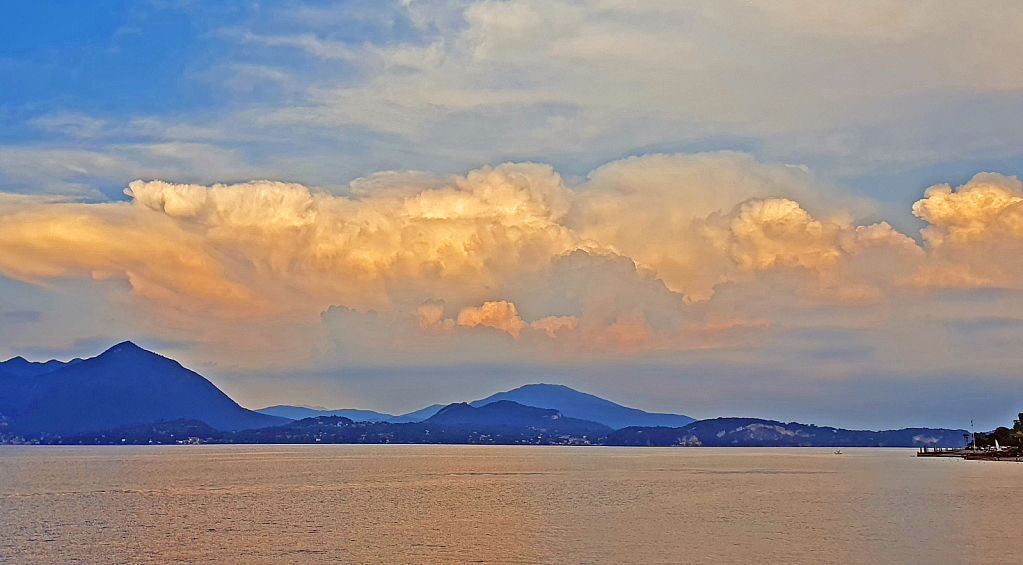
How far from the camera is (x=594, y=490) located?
14712 cm

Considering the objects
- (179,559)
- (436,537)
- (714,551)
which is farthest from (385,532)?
(714,551)

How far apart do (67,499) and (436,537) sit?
73.7 metres

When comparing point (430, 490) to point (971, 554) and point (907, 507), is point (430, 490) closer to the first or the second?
point (907, 507)

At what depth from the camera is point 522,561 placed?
2689 inches

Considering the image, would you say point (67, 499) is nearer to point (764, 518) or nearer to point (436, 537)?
point (436, 537)

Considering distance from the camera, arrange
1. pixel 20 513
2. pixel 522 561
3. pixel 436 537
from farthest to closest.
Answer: pixel 20 513 < pixel 436 537 < pixel 522 561

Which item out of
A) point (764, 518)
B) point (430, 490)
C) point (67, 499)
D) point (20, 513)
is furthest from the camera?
point (430, 490)

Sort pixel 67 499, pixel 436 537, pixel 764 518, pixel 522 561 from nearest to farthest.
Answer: pixel 522 561, pixel 436 537, pixel 764 518, pixel 67 499

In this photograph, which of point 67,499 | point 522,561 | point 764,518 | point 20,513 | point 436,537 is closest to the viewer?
point 522,561

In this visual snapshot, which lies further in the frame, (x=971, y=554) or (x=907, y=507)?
(x=907, y=507)

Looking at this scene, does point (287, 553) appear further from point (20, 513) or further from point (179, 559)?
point (20, 513)

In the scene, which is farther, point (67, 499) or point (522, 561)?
point (67, 499)

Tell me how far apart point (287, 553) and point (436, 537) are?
1535 cm

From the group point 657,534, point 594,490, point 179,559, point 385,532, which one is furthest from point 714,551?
point 594,490
